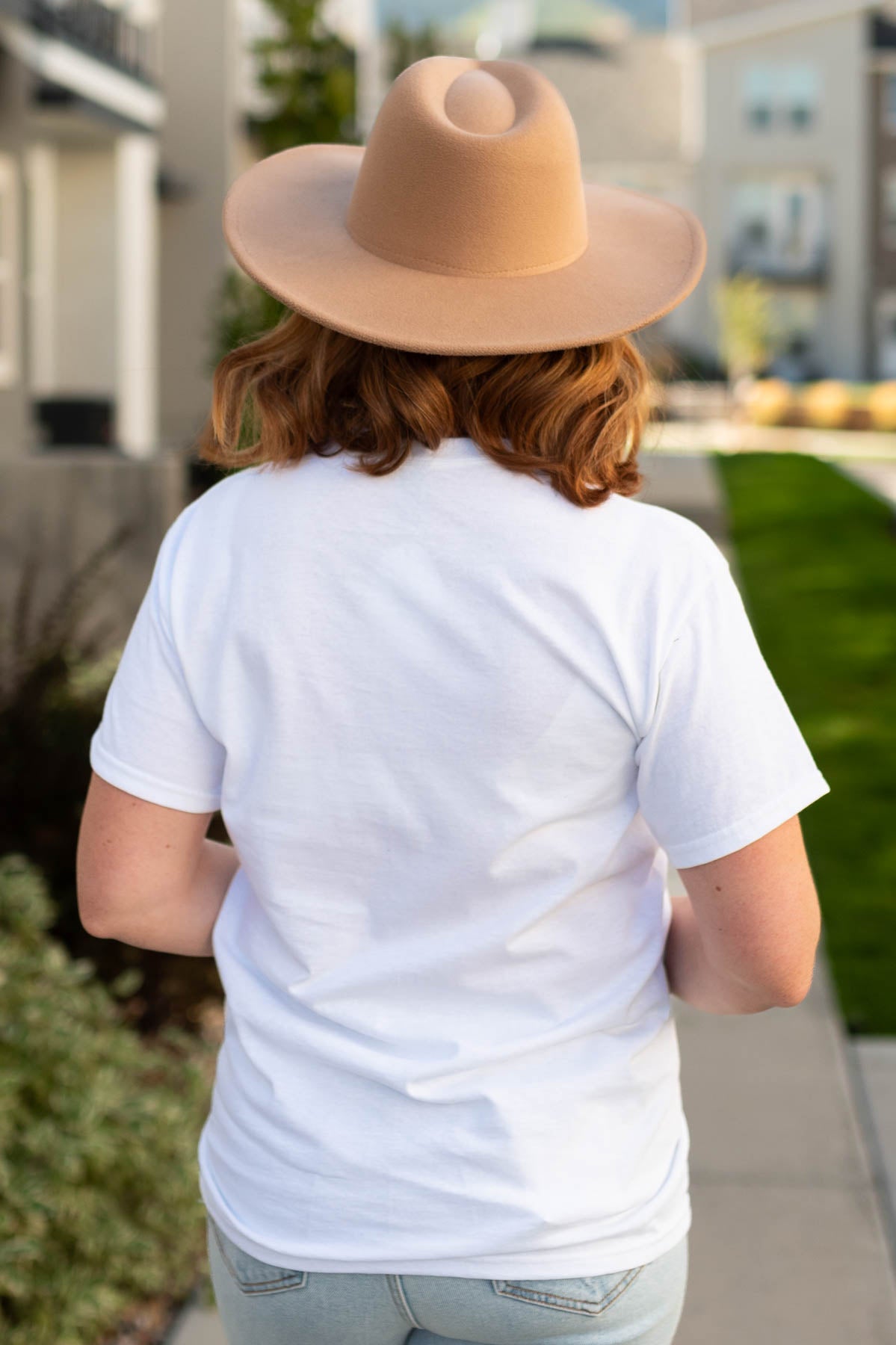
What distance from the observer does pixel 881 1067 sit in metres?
4.01

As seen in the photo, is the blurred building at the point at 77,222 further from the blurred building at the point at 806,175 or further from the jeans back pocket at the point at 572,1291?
the blurred building at the point at 806,175

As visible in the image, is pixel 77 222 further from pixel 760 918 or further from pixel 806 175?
pixel 806 175

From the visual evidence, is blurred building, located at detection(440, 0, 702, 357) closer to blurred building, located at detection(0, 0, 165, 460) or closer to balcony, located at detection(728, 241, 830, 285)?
balcony, located at detection(728, 241, 830, 285)

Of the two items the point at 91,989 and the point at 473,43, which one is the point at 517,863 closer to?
the point at 91,989

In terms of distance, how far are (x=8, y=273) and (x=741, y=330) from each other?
3220 cm

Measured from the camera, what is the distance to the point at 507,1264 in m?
1.31

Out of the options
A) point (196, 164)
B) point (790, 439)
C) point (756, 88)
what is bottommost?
point (790, 439)

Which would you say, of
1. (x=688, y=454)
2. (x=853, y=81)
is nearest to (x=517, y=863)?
(x=688, y=454)

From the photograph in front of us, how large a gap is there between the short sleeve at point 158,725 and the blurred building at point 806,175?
46004mm

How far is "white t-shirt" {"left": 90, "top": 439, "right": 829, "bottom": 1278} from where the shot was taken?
4.09 feet

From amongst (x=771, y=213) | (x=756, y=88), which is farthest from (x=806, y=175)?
(x=756, y=88)

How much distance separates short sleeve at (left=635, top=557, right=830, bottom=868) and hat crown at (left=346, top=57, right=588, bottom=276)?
37 centimetres

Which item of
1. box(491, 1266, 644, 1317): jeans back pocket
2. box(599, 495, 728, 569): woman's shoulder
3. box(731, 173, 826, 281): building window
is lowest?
box(731, 173, 826, 281): building window

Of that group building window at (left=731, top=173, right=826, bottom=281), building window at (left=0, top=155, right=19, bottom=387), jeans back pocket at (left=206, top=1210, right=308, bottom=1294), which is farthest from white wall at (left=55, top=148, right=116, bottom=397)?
building window at (left=731, top=173, right=826, bottom=281)
